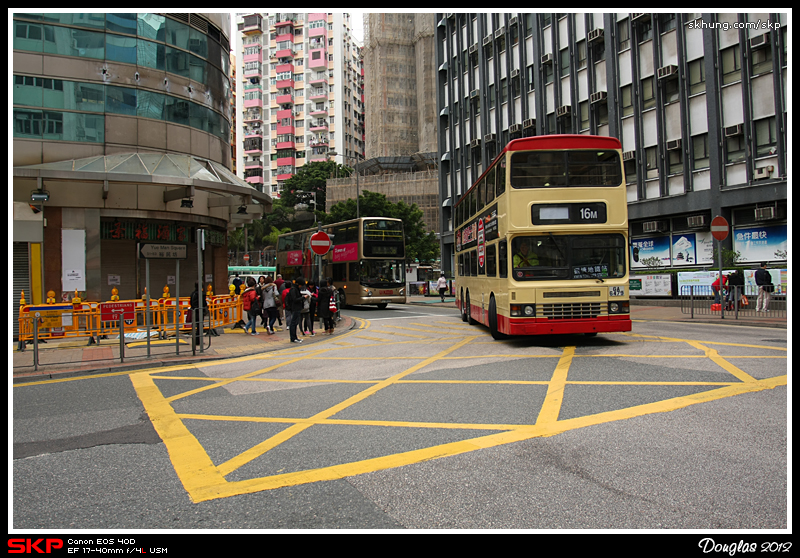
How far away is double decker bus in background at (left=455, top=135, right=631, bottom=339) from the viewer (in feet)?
36.5

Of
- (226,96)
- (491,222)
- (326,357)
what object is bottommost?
(326,357)

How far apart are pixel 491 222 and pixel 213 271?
51.0 feet

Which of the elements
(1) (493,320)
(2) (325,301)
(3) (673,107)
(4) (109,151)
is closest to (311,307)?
(2) (325,301)

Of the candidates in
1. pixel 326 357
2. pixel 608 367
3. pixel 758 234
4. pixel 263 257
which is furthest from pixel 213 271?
pixel 263 257

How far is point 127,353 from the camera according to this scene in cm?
1248

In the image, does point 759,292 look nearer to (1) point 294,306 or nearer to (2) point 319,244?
(2) point 319,244

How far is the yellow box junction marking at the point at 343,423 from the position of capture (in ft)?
14.0

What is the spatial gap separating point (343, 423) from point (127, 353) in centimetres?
859

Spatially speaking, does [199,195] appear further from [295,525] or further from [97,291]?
[295,525]

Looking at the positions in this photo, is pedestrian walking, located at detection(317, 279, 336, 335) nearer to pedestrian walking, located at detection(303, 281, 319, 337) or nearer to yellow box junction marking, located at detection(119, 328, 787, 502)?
pedestrian walking, located at detection(303, 281, 319, 337)

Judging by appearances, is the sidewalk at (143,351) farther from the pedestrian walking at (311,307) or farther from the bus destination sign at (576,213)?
the bus destination sign at (576,213)

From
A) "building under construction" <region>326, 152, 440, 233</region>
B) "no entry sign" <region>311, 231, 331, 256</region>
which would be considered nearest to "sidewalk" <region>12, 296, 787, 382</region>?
"no entry sign" <region>311, 231, 331, 256</region>

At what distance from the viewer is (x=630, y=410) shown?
6062 millimetres
